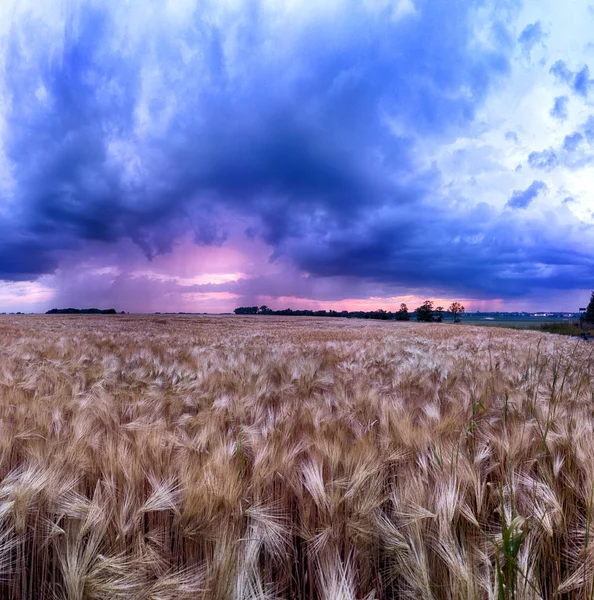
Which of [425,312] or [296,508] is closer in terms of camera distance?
[296,508]

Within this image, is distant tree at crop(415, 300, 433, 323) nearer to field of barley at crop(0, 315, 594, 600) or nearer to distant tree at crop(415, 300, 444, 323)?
distant tree at crop(415, 300, 444, 323)

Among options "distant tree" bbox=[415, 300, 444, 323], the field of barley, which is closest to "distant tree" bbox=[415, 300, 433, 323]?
"distant tree" bbox=[415, 300, 444, 323]

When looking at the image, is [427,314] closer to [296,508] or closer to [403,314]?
[403,314]

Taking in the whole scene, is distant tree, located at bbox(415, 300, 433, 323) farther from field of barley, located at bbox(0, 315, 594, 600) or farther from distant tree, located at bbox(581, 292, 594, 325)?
field of barley, located at bbox(0, 315, 594, 600)

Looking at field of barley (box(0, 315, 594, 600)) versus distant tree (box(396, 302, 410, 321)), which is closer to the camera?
field of barley (box(0, 315, 594, 600))

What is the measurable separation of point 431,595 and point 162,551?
100 centimetres

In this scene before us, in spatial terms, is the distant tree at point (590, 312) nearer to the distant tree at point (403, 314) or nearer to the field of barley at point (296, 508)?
the distant tree at point (403, 314)

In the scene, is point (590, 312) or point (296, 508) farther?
point (590, 312)

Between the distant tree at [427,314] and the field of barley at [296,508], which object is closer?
the field of barley at [296,508]

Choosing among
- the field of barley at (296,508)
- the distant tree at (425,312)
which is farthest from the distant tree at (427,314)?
the field of barley at (296,508)

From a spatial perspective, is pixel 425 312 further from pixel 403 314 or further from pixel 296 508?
pixel 296 508

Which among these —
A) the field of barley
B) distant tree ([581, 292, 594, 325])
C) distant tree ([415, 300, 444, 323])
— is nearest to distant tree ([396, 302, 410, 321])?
distant tree ([415, 300, 444, 323])

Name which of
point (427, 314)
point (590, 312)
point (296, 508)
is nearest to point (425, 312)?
point (427, 314)

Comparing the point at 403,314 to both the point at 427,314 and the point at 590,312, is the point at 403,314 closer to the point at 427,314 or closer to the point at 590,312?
the point at 427,314
